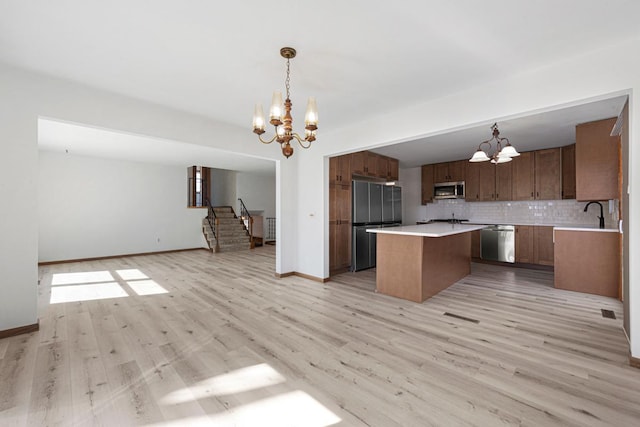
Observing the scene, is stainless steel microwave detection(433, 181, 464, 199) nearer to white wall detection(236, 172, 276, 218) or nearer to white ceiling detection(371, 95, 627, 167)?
white ceiling detection(371, 95, 627, 167)

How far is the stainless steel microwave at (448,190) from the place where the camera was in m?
6.76

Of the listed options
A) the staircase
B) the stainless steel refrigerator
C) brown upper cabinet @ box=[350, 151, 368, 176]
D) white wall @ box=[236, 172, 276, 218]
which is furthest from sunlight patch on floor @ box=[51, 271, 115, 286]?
white wall @ box=[236, 172, 276, 218]

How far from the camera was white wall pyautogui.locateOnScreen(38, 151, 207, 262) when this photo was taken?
6465mm

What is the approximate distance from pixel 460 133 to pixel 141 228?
8.12 metres

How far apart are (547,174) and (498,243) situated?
1.70 metres

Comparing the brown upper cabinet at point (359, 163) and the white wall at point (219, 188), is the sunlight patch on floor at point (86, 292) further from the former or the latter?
the white wall at point (219, 188)

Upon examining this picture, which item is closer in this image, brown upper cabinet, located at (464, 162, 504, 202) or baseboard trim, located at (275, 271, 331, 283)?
baseboard trim, located at (275, 271, 331, 283)

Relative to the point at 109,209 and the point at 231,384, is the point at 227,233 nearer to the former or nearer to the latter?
the point at 109,209

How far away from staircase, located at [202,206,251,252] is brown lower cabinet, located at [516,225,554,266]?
742 centimetres

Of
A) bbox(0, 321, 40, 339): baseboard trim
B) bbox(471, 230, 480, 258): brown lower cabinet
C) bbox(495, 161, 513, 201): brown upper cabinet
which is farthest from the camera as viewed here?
bbox(471, 230, 480, 258): brown lower cabinet

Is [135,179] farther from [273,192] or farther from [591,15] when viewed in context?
[591,15]

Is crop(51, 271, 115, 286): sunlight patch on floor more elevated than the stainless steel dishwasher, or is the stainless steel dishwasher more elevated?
the stainless steel dishwasher

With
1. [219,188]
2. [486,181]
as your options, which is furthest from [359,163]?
[219,188]

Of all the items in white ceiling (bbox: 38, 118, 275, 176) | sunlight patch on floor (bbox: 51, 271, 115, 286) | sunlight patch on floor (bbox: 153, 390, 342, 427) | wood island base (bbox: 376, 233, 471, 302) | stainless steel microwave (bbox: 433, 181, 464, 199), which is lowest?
sunlight patch on floor (bbox: 153, 390, 342, 427)
